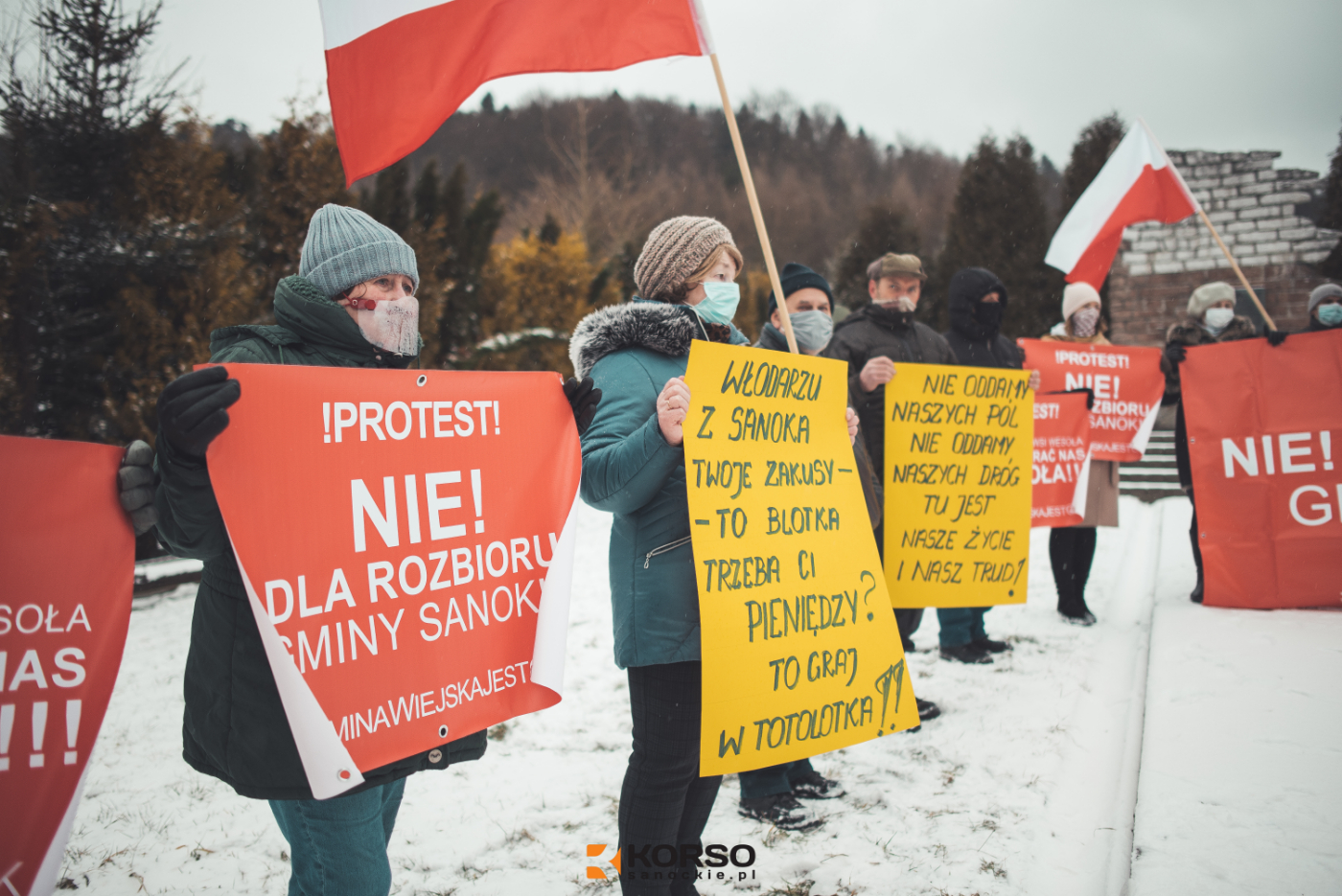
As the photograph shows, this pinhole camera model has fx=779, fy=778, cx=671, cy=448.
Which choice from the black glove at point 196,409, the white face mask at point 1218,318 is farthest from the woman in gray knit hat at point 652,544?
the white face mask at point 1218,318

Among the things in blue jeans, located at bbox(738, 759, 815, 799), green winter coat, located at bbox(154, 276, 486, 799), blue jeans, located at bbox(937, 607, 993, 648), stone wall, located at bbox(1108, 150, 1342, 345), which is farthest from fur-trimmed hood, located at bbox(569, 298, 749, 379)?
stone wall, located at bbox(1108, 150, 1342, 345)

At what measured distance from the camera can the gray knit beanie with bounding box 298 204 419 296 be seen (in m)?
1.89

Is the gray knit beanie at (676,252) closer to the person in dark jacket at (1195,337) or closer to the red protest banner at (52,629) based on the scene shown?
the red protest banner at (52,629)

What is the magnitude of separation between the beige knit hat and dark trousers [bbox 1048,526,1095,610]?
139cm

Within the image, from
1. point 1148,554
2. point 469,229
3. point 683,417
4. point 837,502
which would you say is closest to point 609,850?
point 837,502

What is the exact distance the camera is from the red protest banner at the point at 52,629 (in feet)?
4.86

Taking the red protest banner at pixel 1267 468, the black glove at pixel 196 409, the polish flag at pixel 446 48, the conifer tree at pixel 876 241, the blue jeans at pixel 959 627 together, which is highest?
the conifer tree at pixel 876 241

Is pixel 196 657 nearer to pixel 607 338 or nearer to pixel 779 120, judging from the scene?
pixel 607 338

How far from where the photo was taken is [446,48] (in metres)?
2.33

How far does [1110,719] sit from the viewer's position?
3.47 m

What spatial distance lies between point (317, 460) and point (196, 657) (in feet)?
1.59

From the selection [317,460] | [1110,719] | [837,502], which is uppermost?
[317,460]

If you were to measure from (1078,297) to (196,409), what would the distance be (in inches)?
204

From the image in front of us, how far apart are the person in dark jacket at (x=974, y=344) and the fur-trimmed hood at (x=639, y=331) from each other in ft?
8.81
